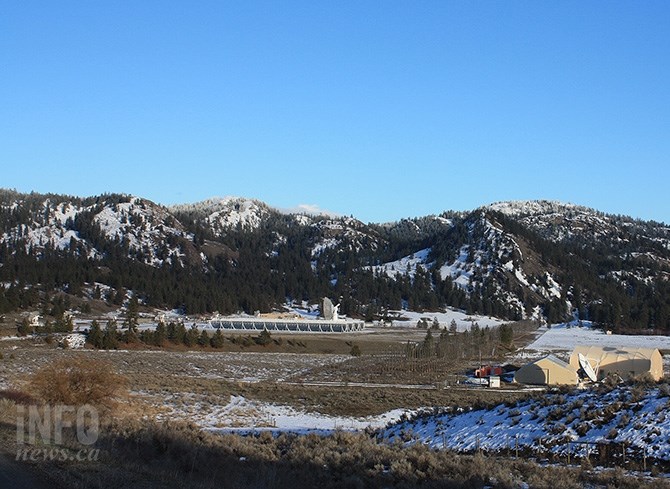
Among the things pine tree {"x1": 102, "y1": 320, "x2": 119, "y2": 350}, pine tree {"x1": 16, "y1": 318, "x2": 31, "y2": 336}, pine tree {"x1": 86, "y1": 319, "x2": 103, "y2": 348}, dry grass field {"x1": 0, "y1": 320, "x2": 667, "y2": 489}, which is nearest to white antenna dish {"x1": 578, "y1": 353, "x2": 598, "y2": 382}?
dry grass field {"x1": 0, "y1": 320, "x2": 667, "y2": 489}

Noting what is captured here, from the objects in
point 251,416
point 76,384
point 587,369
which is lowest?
point 251,416

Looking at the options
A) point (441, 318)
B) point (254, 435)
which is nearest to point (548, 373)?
point (254, 435)

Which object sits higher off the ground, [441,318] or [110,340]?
[441,318]

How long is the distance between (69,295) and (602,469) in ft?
451

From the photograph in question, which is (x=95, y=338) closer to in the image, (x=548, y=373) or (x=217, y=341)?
(x=217, y=341)

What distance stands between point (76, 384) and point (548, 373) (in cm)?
3596

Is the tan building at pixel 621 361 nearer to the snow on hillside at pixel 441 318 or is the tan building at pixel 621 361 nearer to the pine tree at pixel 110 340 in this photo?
the pine tree at pixel 110 340

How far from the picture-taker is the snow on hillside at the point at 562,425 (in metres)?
18.7

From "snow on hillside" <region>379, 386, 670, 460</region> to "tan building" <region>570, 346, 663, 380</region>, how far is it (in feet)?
105

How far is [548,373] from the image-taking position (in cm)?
5188

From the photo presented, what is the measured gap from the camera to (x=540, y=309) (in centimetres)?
18825

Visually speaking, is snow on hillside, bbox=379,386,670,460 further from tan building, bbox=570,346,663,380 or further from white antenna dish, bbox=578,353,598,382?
tan building, bbox=570,346,663,380

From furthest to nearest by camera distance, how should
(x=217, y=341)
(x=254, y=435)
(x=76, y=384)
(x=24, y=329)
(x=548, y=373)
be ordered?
(x=217, y=341) → (x=24, y=329) → (x=548, y=373) → (x=76, y=384) → (x=254, y=435)

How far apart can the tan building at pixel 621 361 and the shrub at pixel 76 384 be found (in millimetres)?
36885
